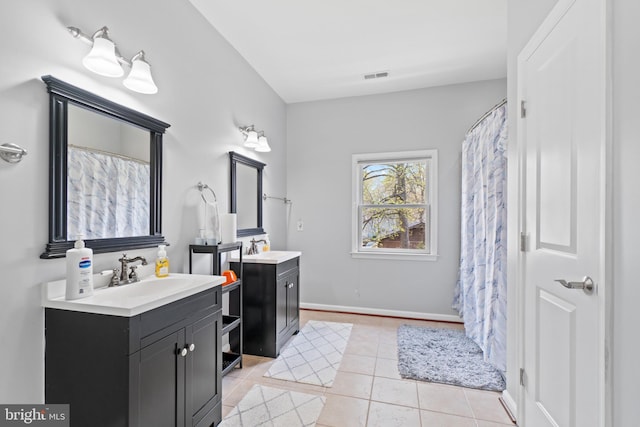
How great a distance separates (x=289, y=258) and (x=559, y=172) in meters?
2.13

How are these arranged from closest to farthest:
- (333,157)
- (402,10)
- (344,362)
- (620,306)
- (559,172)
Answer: (620,306)
(559,172)
(402,10)
(344,362)
(333,157)

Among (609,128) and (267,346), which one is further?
(267,346)

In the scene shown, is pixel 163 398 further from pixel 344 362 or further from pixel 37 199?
pixel 344 362

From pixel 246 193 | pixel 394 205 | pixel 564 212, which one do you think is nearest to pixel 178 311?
pixel 246 193

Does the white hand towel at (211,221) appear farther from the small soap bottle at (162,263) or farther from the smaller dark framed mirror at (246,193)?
the small soap bottle at (162,263)

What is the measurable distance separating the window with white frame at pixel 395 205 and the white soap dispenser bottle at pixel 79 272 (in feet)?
9.42

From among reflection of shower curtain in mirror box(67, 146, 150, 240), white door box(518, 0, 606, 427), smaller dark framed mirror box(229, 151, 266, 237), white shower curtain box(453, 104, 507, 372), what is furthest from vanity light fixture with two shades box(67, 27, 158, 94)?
white shower curtain box(453, 104, 507, 372)

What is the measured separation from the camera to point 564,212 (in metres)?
1.26

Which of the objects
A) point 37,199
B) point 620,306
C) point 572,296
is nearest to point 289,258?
point 37,199

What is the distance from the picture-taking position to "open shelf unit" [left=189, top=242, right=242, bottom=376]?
82.4 inches

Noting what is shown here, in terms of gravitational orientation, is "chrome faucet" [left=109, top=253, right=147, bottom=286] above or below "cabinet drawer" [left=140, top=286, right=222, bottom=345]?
above

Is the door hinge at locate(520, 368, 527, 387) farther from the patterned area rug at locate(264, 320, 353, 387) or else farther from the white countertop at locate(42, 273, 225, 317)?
the white countertop at locate(42, 273, 225, 317)

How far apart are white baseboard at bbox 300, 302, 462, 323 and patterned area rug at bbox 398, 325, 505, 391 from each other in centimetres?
30

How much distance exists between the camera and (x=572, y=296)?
3.91ft
